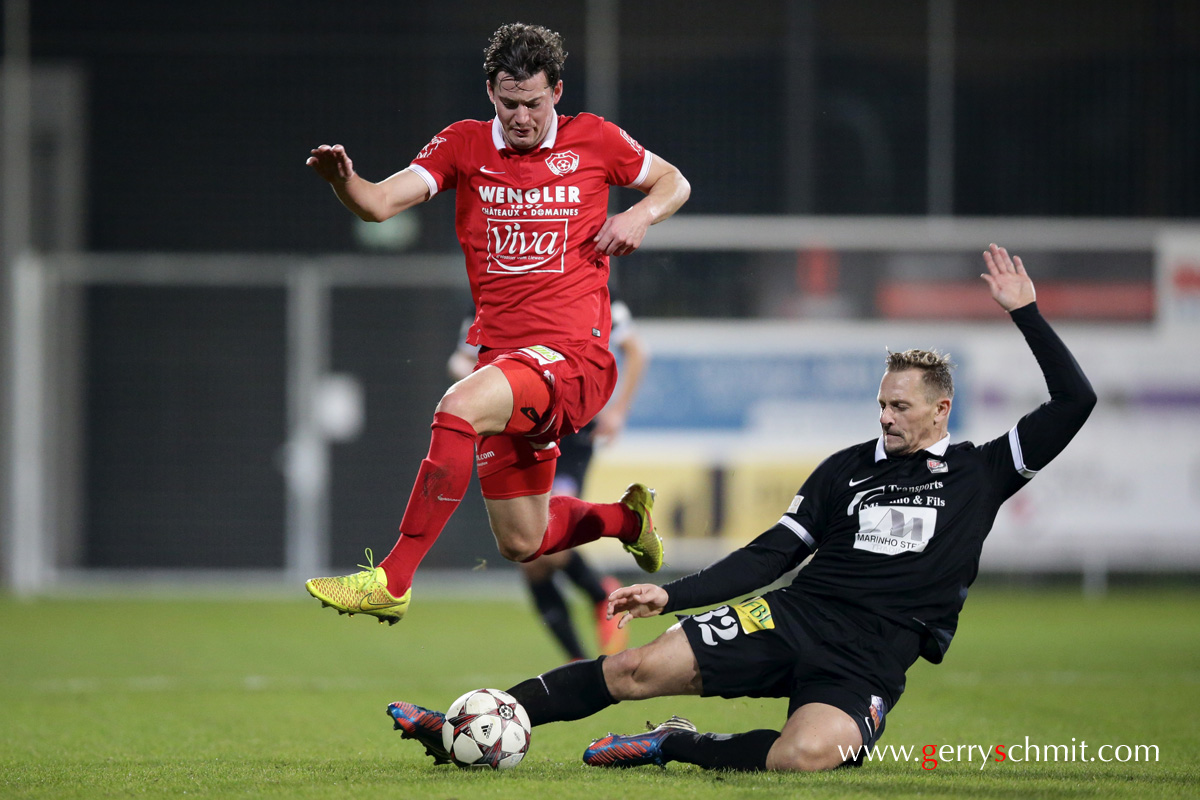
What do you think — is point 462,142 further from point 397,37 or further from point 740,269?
point 397,37

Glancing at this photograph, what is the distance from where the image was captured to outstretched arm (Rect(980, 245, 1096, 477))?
426cm

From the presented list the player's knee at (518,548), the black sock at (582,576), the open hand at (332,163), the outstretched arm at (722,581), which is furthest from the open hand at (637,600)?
the black sock at (582,576)

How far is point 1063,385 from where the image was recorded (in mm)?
4258

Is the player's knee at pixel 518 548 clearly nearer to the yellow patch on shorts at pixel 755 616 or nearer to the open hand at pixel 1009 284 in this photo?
the yellow patch on shorts at pixel 755 616

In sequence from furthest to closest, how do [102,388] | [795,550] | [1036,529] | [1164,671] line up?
[102,388], [1036,529], [1164,671], [795,550]

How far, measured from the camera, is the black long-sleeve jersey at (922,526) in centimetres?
427

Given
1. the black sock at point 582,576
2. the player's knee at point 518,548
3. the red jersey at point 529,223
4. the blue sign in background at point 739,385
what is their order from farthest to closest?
the blue sign in background at point 739,385 → the black sock at point 582,576 → the player's knee at point 518,548 → the red jersey at point 529,223

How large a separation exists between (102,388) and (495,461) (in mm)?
8356

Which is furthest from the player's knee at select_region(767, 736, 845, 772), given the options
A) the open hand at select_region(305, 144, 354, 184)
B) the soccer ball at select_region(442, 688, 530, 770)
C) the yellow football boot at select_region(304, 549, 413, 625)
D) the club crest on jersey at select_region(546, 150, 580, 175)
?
the open hand at select_region(305, 144, 354, 184)

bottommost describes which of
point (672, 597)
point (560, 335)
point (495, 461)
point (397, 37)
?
point (672, 597)

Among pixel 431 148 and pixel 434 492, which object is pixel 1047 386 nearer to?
pixel 434 492

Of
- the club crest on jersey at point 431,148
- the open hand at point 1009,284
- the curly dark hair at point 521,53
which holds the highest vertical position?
the curly dark hair at point 521,53

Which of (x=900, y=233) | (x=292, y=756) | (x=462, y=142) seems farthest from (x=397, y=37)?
(x=292, y=756)

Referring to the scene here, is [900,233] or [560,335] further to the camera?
[900,233]
